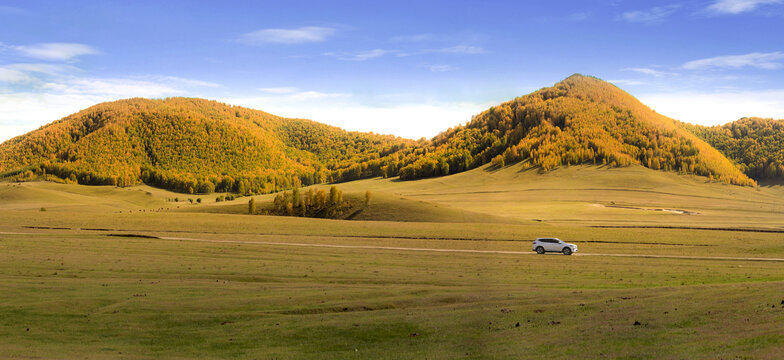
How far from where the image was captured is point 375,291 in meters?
27.2

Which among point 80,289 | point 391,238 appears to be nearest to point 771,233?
point 391,238

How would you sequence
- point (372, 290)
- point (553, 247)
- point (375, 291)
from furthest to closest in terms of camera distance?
1. point (553, 247)
2. point (372, 290)
3. point (375, 291)

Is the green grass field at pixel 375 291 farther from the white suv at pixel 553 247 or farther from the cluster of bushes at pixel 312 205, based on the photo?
the cluster of bushes at pixel 312 205

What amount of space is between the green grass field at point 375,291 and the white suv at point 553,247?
1.13 meters

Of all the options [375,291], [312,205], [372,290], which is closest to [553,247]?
[372,290]

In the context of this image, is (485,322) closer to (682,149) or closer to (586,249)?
(586,249)

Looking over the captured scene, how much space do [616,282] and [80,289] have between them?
3049 cm

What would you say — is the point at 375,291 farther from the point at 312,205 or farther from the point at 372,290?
the point at 312,205

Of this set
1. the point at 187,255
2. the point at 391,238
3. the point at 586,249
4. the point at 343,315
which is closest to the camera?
the point at 343,315

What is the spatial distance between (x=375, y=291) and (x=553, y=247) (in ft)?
84.9

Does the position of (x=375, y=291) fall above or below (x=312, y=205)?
below

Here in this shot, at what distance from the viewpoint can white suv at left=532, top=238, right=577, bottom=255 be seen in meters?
47.5

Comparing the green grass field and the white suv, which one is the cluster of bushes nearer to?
the green grass field

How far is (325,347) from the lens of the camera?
18359 mm
